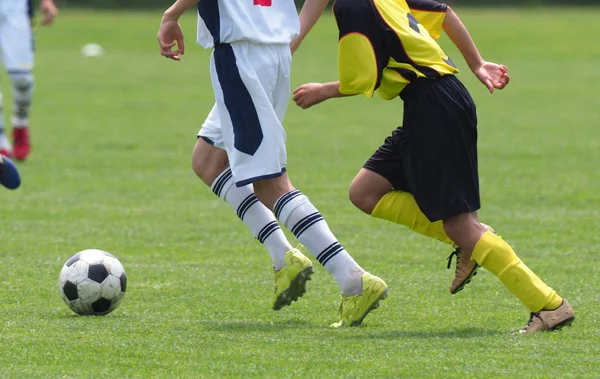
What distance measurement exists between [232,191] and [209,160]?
0.20 m

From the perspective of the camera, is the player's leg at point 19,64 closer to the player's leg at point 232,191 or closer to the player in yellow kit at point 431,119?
the player's leg at point 232,191

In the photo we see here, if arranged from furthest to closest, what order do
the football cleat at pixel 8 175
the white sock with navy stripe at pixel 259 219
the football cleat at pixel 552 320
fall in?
the football cleat at pixel 8 175
the white sock with navy stripe at pixel 259 219
the football cleat at pixel 552 320

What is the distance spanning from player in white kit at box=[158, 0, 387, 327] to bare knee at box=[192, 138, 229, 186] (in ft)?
1.32

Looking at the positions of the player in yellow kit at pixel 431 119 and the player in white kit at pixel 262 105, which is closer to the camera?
the player in yellow kit at pixel 431 119

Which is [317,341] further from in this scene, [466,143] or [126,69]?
[126,69]

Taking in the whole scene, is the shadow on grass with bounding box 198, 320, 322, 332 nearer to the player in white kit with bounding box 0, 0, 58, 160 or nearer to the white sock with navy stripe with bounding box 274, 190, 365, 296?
the white sock with navy stripe with bounding box 274, 190, 365, 296

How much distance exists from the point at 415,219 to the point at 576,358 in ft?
4.11

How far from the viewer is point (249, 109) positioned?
204 inches

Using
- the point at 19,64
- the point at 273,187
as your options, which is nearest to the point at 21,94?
the point at 19,64

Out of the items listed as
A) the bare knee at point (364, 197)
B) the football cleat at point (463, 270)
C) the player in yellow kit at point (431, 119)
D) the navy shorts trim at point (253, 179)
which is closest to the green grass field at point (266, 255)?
the football cleat at point (463, 270)

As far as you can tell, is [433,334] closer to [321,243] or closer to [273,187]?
[321,243]

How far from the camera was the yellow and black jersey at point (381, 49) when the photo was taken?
5012mm

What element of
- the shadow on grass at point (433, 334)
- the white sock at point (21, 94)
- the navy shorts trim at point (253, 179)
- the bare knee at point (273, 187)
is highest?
the navy shorts trim at point (253, 179)

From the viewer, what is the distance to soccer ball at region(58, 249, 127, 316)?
212 inches
